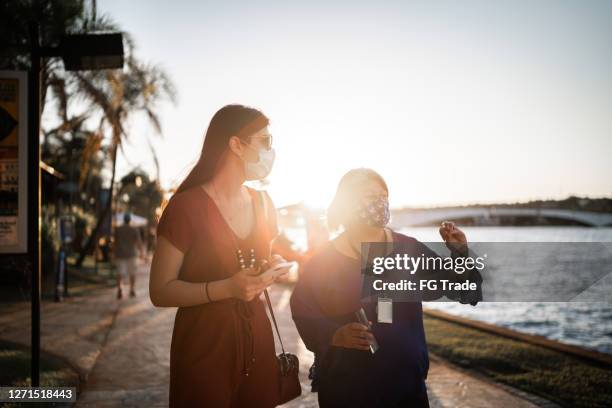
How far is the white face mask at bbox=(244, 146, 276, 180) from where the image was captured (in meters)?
2.17

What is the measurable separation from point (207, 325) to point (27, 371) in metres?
4.78

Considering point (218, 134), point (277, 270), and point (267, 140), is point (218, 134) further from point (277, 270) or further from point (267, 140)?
point (277, 270)

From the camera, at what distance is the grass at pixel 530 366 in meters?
5.34

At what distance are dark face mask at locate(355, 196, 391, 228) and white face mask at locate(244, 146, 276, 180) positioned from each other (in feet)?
2.04

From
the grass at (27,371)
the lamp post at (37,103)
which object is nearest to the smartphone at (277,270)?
the lamp post at (37,103)

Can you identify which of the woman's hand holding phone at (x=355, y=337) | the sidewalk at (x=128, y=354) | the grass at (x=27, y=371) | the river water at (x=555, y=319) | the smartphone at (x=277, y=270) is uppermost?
the smartphone at (x=277, y=270)

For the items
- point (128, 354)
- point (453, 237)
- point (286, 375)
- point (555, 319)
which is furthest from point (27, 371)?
point (555, 319)

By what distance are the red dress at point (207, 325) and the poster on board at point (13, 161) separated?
312cm

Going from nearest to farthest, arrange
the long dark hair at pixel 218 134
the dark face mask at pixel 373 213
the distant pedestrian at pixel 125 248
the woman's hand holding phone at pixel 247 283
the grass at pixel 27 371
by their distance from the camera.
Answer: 1. the woman's hand holding phone at pixel 247 283
2. the long dark hair at pixel 218 134
3. the dark face mask at pixel 373 213
4. the grass at pixel 27 371
5. the distant pedestrian at pixel 125 248

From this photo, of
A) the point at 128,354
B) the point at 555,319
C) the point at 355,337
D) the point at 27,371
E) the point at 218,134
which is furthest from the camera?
the point at 555,319

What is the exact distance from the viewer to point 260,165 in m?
2.19

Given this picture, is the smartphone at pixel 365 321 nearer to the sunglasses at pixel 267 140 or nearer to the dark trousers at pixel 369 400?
the dark trousers at pixel 369 400

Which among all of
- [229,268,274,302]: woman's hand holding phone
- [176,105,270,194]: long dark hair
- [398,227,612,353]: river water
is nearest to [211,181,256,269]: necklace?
[229,268,274,302]: woman's hand holding phone

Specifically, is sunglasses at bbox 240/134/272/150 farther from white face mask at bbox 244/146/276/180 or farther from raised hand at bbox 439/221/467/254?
raised hand at bbox 439/221/467/254
